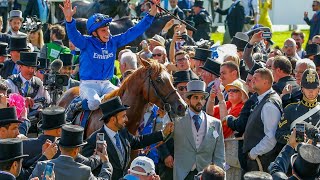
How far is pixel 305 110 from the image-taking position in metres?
11.8

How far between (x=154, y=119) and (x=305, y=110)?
2167 millimetres

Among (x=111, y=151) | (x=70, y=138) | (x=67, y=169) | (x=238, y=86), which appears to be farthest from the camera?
(x=238, y=86)

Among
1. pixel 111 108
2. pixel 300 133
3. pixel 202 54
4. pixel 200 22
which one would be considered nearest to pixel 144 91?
pixel 111 108

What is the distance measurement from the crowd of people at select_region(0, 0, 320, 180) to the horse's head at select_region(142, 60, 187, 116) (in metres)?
0.02

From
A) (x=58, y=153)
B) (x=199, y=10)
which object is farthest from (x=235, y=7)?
(x=58, y=153)

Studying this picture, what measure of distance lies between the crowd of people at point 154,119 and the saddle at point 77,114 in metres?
0.02

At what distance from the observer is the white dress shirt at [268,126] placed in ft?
39.7

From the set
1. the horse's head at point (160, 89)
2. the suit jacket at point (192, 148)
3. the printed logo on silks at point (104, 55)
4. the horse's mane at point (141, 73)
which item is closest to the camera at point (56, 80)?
the printed logo on silks at point (104, 55)

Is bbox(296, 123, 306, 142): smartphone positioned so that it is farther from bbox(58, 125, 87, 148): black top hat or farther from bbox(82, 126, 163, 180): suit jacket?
A: bbox(58, 125, 87, 148): black top hat

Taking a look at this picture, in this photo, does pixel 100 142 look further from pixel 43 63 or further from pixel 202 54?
pixel 43 63

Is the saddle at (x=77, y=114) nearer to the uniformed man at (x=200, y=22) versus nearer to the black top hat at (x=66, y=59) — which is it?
the black top hat at (x=66, y=59)

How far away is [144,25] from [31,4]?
40.8 ft

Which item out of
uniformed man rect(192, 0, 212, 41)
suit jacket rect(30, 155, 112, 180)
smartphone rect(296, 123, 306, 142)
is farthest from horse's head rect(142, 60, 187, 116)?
uniformed man rect(192, 0, 212, 41)

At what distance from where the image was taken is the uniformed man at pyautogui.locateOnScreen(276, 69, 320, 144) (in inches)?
461
